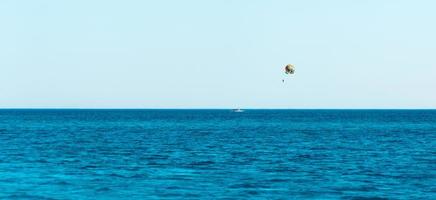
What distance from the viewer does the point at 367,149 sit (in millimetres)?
75000

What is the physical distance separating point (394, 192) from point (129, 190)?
1425 centimetres

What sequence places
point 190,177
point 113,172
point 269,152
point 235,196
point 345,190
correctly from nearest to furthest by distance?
Result: point 235,196
point 345,190
point 190,177
point 113,172
point 269,152

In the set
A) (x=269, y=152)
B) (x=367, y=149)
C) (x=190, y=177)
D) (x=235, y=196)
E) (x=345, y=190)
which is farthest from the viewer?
(x=367, y=149)

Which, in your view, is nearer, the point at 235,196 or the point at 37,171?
the point at 235,196

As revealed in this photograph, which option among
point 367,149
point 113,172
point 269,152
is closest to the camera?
point 113,172

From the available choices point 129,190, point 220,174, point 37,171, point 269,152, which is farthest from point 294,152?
point 129,190

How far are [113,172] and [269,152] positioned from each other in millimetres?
24627

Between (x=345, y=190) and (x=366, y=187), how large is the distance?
196 cm

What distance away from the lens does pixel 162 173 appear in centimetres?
4744

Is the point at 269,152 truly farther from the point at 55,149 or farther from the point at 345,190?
the point at 345,190

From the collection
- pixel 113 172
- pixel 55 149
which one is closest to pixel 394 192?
pixel 113 172

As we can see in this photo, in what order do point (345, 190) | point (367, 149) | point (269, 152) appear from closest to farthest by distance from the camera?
point (345, 190), point (269, 152), point (367, 149)

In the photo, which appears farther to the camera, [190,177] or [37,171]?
[37,171]

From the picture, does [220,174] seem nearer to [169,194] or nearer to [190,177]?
[190,177]
